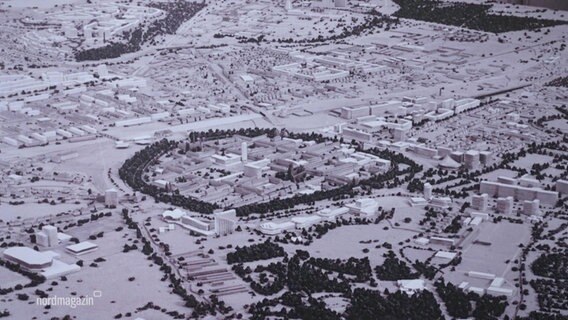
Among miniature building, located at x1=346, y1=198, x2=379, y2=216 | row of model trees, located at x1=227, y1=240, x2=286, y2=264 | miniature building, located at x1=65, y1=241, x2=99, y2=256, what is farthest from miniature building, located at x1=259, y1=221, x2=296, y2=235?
miniature building, located at x1=65, y1=241, x2=99, y2=256

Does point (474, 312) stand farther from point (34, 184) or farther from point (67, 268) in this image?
→ point (34, 184)

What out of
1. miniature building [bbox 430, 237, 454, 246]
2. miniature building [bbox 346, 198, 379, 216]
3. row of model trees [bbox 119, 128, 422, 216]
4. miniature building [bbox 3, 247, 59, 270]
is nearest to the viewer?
miniature building [bbox 3, 247, 59, 270]

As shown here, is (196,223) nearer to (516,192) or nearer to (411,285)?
(411,285)

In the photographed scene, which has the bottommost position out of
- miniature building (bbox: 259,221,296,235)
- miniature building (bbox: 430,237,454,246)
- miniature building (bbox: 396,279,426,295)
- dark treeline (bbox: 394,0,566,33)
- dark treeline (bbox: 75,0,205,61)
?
dark treeline (bbox: 75,0,205,61)

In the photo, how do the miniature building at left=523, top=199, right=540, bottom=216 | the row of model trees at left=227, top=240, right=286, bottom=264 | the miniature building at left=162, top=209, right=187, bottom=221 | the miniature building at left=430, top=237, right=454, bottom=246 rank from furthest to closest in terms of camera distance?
the miniature building at left=523, top=199, right=540, bottom=216 → the miniature building at left=162, top=209, right=187, bottom=221 → the miniature building at left=430, top=237, right=454, bottom=246 → the row of model trees at left=227, top=240, right=286, bottom=264

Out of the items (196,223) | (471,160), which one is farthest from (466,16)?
(196,223)

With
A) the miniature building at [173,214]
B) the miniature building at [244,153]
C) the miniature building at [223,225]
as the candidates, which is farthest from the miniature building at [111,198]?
the miniature building at [244,153]

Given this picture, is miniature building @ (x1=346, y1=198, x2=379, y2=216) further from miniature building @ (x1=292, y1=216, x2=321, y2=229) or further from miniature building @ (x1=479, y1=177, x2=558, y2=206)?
miniature building @ (x1=479, y1=177, x2=558, y2=206)
